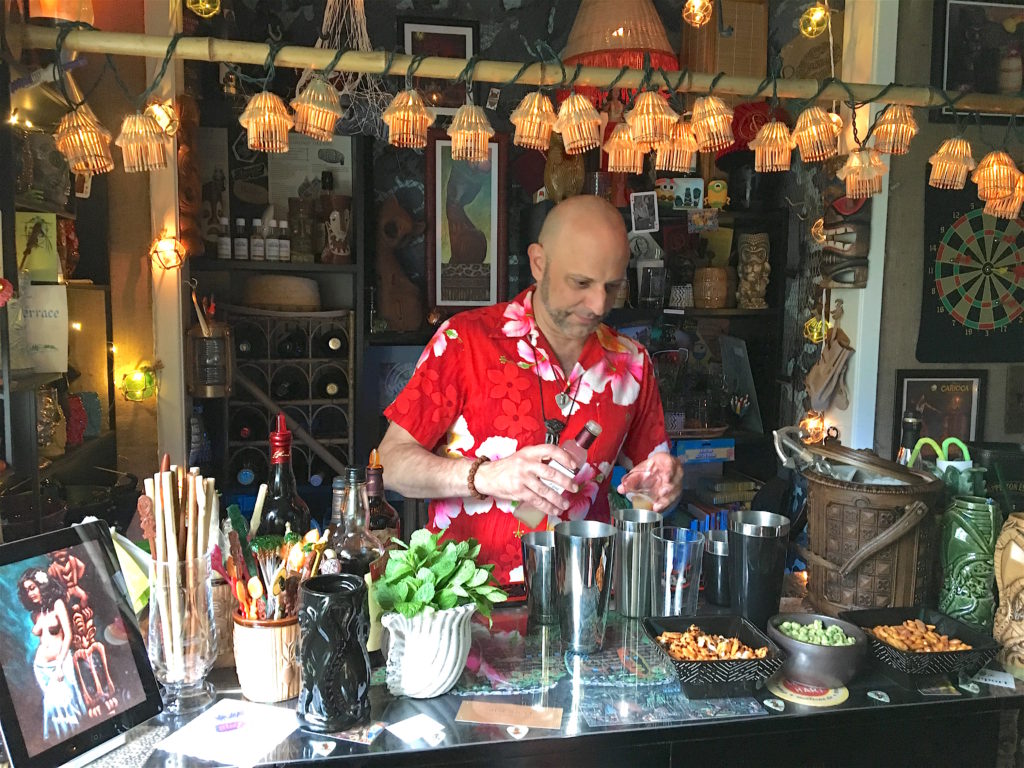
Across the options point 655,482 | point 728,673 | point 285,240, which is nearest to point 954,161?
point 655,482

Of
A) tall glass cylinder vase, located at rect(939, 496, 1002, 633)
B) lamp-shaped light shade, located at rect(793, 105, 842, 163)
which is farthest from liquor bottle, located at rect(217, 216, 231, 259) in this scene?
tall glass cylinder vase, located at rect(939, 496, 1002, 633)

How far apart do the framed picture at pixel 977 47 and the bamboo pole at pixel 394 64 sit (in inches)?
40.2

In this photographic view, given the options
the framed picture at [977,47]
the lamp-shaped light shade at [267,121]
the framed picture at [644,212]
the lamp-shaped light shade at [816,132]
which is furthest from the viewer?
the framed picture at [644,212]

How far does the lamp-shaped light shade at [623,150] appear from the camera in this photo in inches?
79.4

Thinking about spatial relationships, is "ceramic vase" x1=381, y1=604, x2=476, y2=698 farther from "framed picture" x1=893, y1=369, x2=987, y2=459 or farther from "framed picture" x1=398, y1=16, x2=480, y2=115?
"framed picture" x1=398, y1=16, x2=480, y2=115

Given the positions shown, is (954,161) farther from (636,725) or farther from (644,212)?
(644,212)

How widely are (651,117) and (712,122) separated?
0.15m

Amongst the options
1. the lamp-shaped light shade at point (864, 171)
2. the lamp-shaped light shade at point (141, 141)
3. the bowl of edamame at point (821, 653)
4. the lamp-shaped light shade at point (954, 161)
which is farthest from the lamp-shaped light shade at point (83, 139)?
the lamp-shaped light shade at point (954, 161)

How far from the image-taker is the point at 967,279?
3.06 meters

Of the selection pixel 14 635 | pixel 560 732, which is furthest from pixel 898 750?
pixel 14 635

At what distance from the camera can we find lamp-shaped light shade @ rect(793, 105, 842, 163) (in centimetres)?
199

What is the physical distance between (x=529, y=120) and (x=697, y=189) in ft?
7.72

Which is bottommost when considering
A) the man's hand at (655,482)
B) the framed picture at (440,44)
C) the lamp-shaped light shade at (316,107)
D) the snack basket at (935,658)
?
the snack basket at (935,658)

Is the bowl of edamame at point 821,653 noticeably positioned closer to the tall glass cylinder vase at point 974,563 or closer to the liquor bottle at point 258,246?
the tall glass cylinder vase at point 974,563
